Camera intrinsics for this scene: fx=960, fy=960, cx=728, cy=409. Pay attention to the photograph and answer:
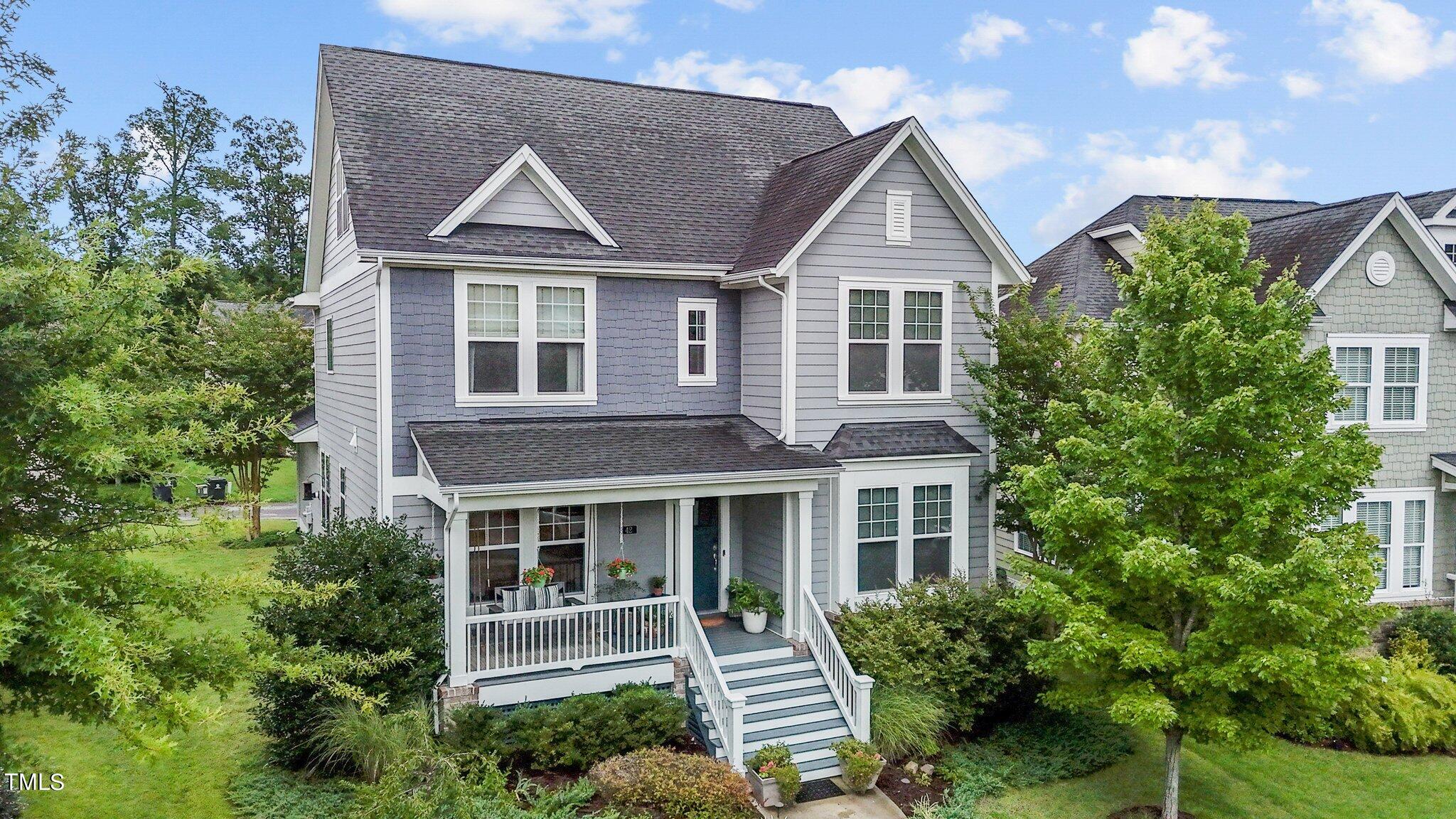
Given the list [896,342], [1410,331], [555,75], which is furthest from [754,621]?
[1410,331]

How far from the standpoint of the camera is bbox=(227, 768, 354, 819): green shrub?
10.4 meters

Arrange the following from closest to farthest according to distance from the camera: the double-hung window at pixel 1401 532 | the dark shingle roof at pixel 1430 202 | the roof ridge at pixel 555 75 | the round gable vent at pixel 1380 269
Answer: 1. the roof ridge at pixel 555 75
2. the round gable vent at pixel 1380 269
3. the double-hung window at pixel 1401 532
4. the dark shingle roof at pixel 1430 202

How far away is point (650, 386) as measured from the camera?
51.3 ft

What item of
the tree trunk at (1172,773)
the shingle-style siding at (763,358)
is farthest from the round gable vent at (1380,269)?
the shingle-style siding at (763,358)

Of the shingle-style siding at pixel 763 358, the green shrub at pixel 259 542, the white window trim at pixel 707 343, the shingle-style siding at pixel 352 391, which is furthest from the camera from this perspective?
the green shrub at pixel 259 542

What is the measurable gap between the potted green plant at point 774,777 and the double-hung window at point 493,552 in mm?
4760

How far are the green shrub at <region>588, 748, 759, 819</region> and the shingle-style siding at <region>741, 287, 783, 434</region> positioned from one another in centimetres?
565

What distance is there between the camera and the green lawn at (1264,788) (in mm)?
12062

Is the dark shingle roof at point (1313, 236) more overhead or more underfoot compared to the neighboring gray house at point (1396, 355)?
more overhead

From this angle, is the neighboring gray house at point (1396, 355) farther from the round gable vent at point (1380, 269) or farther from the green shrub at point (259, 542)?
the green shrub at point (259, 542)

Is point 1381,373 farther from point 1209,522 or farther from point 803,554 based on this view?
point 803,554

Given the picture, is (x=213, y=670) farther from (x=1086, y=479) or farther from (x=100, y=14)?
(x=100, y=14)

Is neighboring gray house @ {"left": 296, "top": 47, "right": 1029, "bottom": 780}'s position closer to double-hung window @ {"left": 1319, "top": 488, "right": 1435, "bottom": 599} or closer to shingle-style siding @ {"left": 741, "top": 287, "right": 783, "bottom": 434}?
shingle-style siding @ {"left": 741, "top": 287, "right": 783, "bottom": 434}

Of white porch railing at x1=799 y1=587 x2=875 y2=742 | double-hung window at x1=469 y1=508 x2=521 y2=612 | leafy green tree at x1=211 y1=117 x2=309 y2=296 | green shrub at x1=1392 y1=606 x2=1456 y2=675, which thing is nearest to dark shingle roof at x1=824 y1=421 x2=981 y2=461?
white porch railing at x1=799 y1=587 x2=875 y2=742
